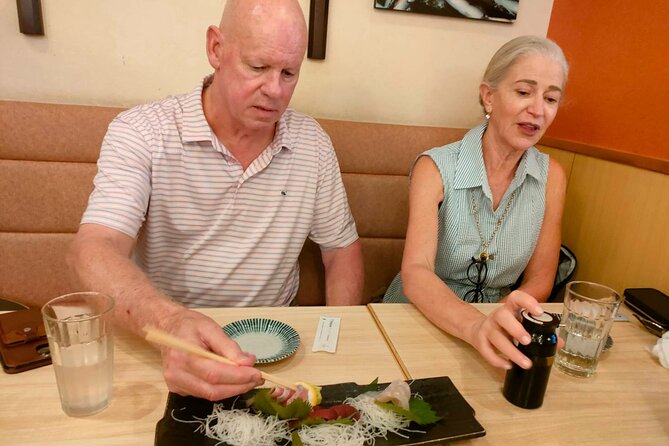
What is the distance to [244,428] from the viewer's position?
698 millimetres

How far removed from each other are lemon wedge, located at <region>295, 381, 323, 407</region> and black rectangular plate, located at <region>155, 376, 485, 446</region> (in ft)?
0.04

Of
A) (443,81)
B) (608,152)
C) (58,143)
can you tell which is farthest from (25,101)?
(608,152)

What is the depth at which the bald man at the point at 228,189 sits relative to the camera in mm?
1233

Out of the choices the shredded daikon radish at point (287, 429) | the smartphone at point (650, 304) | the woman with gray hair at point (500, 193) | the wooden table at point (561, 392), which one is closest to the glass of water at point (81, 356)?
the shredded daikon radish at point (287, 429)

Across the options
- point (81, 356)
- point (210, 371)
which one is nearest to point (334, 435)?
point (210, 371)

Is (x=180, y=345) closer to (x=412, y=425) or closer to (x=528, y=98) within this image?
(x=412, y=425)

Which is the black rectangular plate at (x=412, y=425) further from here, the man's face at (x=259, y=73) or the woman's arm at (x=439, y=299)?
the man's face at (x=259, y=73)

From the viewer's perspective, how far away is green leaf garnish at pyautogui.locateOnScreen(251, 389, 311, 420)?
2.37 ft

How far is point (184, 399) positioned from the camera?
759 mm

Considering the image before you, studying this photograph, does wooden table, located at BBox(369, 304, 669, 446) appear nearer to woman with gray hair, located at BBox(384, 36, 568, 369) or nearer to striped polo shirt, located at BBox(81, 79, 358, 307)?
woman with gray hair, located at BBox(384, 36, 568, 369)

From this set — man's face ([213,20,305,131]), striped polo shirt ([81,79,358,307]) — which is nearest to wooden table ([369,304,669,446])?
striped polo shirt ([81,79,358,307])

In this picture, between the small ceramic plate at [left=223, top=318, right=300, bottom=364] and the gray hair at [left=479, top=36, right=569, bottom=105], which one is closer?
the small ceramic plate at [left=223, top=318, right=300, bottom=364]

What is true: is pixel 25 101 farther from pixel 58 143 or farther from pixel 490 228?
pixel 490 228

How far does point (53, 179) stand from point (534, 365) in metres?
1.73
